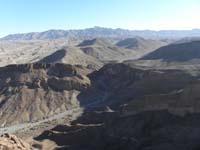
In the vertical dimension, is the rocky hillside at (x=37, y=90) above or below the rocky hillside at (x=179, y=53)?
below

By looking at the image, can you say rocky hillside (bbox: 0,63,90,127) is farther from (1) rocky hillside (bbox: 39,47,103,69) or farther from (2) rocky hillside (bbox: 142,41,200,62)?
(1) rocky hillside (bbox: 39,47,103,69)

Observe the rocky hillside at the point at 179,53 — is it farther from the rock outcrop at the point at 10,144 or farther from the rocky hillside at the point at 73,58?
the rock outcrop at the point at 10,144

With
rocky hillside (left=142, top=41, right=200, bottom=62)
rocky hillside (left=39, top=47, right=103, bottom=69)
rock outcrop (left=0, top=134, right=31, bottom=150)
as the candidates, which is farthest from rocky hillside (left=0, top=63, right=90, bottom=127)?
rocky hillside (left=39, top=47, right=103, bottom=69)

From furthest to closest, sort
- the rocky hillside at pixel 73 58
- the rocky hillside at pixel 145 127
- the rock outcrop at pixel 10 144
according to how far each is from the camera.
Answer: the rocky hillside at pixel 73 58
the rocky hillside at pixel 145 127
the rock outcrop at pixel 10 144

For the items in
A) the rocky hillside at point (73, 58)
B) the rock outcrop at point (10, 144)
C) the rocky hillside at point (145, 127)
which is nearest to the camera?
the rock outcrop at point (10, 144)

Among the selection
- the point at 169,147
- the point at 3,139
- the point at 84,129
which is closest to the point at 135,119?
the point at 84,129

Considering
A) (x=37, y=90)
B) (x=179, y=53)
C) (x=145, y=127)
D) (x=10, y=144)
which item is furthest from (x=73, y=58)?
(x=10, y=144)

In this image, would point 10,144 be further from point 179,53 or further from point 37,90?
point 179,53

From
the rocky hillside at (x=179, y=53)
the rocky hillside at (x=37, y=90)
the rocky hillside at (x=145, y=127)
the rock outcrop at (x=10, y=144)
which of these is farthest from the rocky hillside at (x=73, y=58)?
the rock outcrop at (x=10, y=144)
